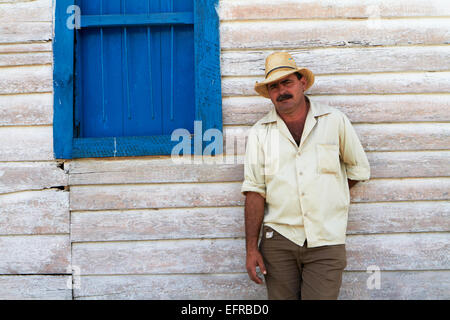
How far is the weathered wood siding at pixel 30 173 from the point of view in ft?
9.83

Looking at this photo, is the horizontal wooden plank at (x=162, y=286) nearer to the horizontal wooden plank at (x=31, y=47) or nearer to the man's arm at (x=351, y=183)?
the man's arm at (x=351, y=183)

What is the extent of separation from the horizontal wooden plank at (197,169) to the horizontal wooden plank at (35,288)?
0.74m

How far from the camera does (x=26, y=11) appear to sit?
3.04 m

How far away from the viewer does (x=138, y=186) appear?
299cm

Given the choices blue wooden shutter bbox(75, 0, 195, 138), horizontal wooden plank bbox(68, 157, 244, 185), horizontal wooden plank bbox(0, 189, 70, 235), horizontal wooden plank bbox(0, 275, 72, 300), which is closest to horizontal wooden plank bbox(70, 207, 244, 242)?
horizontal wooden plank bbox(0, 189, 70, 235)

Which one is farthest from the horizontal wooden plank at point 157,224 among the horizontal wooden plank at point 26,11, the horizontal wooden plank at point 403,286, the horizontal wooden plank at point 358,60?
the horizontal wooden plank at point 26,11

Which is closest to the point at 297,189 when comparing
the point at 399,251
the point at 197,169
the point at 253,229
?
the point at 253,229

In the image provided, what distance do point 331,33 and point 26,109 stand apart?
234 centimetres

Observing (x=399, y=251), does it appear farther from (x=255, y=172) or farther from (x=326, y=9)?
(x=326, y=9)

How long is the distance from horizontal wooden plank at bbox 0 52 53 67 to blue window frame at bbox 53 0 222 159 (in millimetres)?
82

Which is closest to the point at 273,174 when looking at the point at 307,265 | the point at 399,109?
the point at 307,265

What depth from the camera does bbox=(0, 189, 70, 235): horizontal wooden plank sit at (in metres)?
3.00
